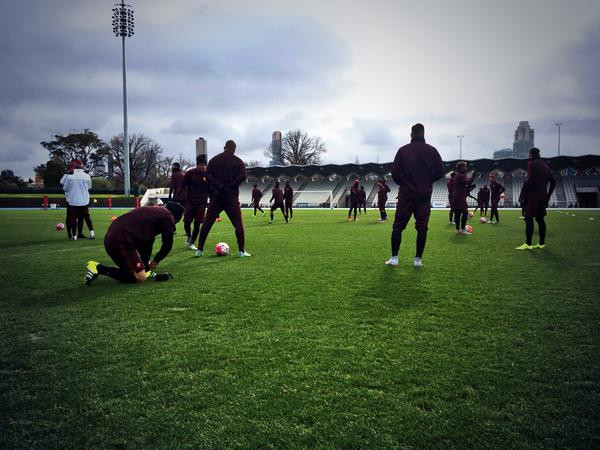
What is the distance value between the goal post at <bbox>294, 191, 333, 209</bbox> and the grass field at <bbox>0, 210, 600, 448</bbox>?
165 feet

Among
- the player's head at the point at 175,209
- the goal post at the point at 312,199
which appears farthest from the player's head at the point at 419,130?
the goal post at the point at 312,199

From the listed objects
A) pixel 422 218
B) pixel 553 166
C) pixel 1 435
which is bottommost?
pixel 1 435

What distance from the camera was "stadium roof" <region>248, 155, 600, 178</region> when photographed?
48.3 meters

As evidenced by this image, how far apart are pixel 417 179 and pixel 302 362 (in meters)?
4.50

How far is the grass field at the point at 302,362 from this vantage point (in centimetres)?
198

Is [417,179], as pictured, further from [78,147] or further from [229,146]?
Answer: [78,147]

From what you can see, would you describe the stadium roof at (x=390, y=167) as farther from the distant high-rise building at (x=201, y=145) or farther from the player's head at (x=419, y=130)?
the player's head at (x=419, y=130)

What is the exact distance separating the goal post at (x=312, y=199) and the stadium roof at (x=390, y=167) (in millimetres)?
4462

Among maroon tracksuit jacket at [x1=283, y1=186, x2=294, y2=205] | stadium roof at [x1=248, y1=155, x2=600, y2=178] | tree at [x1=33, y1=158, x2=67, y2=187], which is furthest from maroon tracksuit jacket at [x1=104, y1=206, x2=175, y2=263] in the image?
tree at [x1=33, y1=158, x2=67, y2=187]

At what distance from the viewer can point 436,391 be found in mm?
2326

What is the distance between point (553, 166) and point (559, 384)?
2254 inches

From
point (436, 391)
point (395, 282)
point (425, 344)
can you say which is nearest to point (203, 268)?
point (395, 282)

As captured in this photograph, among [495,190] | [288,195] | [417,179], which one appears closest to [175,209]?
[417,179]

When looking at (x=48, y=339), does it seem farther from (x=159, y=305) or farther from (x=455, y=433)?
(x=455, y=433)
